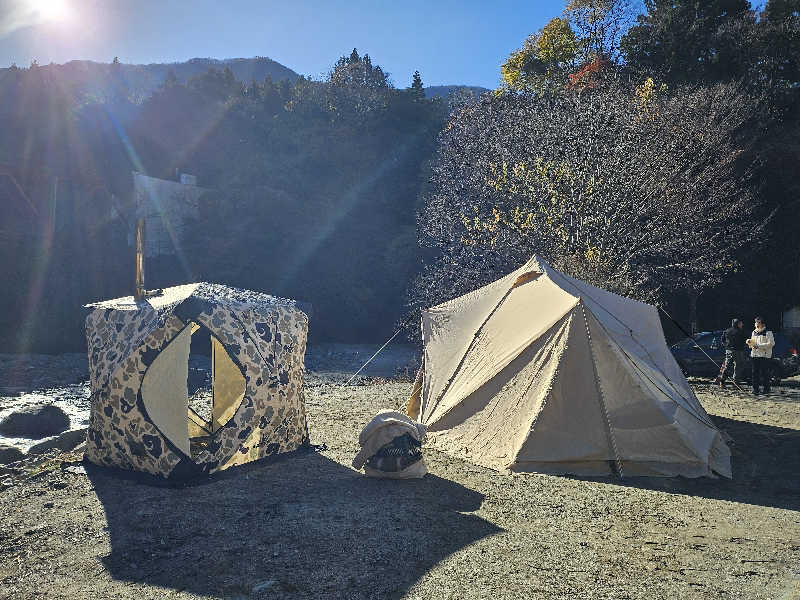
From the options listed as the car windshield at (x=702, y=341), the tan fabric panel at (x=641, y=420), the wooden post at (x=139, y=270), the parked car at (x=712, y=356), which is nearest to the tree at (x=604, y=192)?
the car windshield at (x=702, y=341)

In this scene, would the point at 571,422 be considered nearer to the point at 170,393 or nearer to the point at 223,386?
the point at 170,393

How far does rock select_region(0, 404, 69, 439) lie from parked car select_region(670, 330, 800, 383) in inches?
486

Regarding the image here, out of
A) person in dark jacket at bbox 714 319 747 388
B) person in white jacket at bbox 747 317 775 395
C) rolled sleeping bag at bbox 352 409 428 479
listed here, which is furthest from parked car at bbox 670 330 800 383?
rolled sleeping bag at bbox 352 409 428 479

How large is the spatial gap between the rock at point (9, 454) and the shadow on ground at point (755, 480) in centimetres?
734

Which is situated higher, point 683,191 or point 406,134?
point 406,134

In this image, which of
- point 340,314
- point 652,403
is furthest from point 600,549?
point 340,314

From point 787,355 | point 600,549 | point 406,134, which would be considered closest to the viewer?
point 600,549

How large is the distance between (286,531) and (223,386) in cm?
423

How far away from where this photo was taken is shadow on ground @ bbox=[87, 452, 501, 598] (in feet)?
14.0

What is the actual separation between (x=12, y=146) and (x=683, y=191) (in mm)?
27548

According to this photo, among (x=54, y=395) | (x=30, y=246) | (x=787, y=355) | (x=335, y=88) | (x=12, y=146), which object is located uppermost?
(x=335, y=88)

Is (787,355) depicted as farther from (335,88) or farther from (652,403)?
(335,88)

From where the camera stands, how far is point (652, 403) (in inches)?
274

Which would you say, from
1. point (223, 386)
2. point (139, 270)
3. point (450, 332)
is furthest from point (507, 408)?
point (139, 270)
